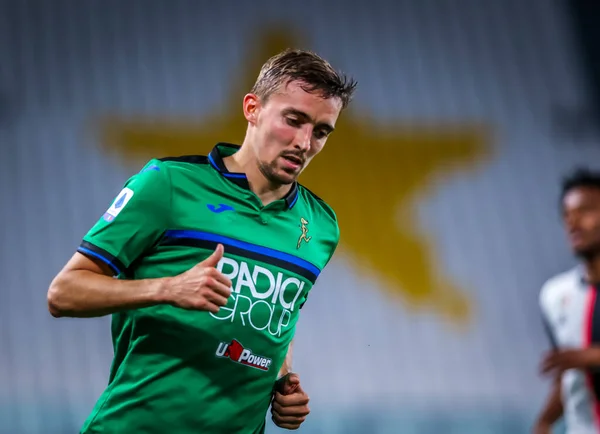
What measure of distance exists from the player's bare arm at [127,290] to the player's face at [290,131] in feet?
1.22

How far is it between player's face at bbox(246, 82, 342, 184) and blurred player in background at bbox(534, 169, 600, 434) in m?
1.60

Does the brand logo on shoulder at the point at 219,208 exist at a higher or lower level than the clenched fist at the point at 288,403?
higher

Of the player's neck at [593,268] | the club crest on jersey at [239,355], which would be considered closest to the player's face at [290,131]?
the club crest on jersey at [239,355]

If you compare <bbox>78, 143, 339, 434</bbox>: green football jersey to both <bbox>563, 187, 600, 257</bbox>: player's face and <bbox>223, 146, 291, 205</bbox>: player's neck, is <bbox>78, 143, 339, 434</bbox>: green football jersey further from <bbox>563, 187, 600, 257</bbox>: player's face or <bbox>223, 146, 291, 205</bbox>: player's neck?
<bbox>563, 187, 600, 257</bbox>: player's face

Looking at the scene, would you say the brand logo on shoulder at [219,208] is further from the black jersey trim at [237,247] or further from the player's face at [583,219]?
the player's face at [583,219]

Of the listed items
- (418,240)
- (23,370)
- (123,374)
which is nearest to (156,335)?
(123,374)

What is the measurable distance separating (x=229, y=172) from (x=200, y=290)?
1.66 ft

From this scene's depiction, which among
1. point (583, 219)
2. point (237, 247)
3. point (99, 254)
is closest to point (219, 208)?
point (237, 247)

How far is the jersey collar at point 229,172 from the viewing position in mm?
2023

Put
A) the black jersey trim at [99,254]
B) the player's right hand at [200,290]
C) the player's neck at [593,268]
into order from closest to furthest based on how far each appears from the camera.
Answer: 1. the player's right hand at [200,290]
2. the black jersey trim at [99,254]
3. the player's neck at [593,268]

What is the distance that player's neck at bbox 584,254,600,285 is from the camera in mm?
3260

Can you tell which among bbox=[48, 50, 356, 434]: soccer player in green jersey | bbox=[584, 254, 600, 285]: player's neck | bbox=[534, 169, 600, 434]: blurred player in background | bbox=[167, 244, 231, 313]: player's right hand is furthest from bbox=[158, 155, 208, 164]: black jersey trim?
bbox=[584, 254, 600, 285]: player's neck

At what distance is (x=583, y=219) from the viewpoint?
3.19 meters

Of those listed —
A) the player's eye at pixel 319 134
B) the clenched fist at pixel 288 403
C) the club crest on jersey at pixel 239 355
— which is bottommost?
the clenched fist at pixel 288 403
